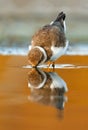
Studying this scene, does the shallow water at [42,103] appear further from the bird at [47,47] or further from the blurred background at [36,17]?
the blurred background at [36,17]

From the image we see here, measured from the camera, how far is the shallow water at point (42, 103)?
712 cm

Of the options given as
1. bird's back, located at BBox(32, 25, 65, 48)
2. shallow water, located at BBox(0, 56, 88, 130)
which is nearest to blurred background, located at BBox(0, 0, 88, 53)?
bird's back, located at BBox(32, 25, 65, 48)

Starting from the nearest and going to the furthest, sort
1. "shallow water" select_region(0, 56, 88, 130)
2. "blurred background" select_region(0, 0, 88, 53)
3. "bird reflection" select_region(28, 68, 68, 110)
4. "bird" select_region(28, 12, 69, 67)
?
"shallow water" select_region(0, 56, 88, 130) < "bird reflection" select_region(28, 68, 68, 110) < "bird" select_region(28, 12, 69, 67) < "blurred background" select_region(0, 0, 88, 53)

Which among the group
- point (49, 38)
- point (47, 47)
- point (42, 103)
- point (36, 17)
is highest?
point (36, 17)

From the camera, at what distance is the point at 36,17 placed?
55.9 ft

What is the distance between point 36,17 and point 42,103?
907 cm

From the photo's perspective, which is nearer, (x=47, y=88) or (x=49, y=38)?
(x=47, y=88)

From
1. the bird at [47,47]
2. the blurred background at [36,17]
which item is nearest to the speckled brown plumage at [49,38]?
the bird at [47,47]

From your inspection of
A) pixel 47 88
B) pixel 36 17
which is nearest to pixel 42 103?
pixel 47 88

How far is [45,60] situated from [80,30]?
551cm

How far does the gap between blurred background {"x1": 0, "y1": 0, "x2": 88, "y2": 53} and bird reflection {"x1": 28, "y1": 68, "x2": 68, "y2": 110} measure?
206 inches

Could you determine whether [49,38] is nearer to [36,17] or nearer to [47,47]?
[47,47]

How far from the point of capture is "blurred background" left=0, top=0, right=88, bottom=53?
15.8 m

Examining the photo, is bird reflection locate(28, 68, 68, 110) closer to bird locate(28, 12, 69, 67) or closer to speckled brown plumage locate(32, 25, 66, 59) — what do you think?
bird locate(28, 12, 69, 67)
